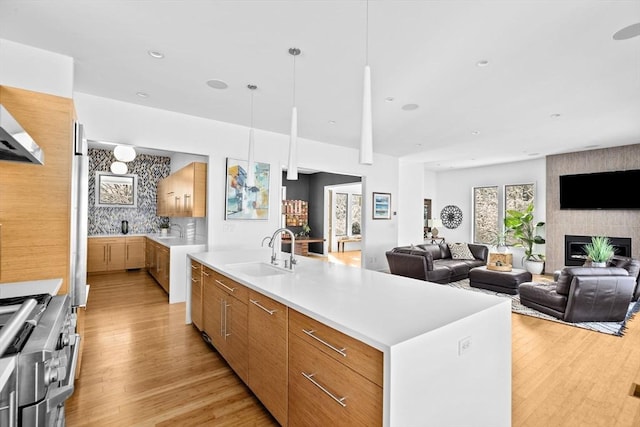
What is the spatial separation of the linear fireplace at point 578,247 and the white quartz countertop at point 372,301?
6.54 m

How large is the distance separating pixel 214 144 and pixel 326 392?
13.7ft

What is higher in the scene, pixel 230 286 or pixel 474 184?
pixel 474 184

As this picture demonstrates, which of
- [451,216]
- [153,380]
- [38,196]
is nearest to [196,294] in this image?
[153,380]

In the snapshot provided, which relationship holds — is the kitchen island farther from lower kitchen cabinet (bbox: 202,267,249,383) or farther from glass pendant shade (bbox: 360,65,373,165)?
glass pendant shade (bbox: 360,65,373,165)

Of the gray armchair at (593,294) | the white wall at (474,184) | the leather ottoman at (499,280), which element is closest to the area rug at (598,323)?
the gray armchair at (593,294)

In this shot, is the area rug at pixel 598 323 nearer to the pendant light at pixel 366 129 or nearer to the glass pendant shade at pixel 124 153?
the pendant light at pixel 366 129

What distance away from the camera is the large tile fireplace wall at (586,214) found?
591 cm

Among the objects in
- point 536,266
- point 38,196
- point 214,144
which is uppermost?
point 214,144

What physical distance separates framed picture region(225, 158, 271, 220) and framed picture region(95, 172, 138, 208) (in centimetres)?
355

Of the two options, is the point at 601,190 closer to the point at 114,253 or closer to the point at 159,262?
the point at 159,262

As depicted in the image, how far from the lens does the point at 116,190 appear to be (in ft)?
22.1

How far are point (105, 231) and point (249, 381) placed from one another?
20.9ft

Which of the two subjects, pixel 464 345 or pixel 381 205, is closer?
pixel 464 345

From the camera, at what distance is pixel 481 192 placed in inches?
338
